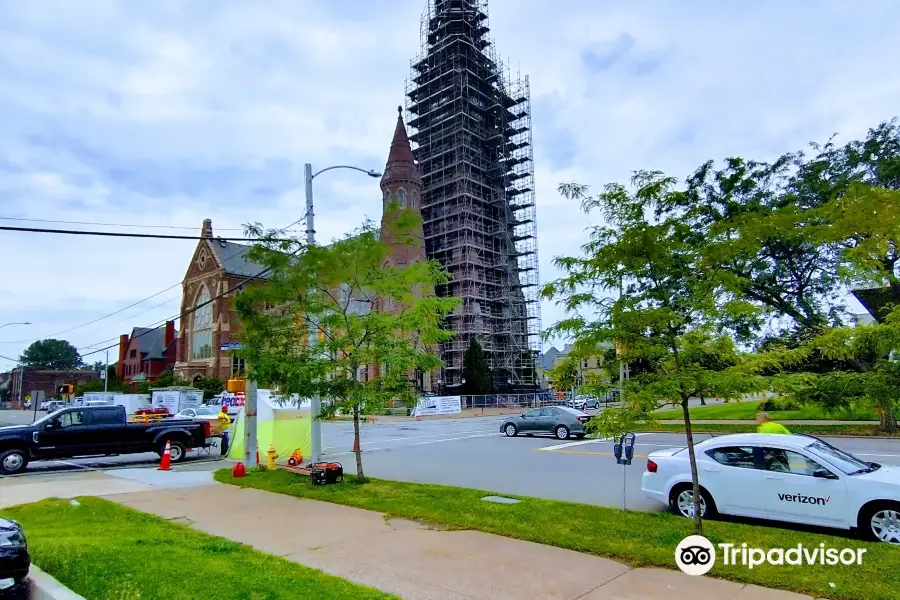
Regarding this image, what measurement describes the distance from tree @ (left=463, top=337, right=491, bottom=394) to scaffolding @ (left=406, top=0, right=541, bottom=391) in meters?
3.40

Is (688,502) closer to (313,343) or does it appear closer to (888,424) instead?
(313,343)

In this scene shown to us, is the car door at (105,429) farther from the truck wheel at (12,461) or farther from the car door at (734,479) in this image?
the car door at (734,479)

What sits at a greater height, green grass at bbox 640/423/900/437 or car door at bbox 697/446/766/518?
car door at bbox 697/446/766/518

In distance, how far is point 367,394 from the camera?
40.3 ft

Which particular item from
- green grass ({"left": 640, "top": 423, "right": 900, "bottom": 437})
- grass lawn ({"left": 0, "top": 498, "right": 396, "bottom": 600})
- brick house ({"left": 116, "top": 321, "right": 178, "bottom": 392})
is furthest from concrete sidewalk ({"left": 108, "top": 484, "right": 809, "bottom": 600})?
brick house ({"left": 116, "top": 321, "right": 178, "bottom": 392})

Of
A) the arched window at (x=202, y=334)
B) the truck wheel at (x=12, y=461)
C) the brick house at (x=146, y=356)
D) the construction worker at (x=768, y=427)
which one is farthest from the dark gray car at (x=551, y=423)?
the brick house at (x=146, y=356)

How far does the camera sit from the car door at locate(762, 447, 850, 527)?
25.3 ft

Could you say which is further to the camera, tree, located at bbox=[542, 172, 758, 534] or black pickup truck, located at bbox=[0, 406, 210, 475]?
black pickup truck, located at bbox=[0, 406, 210, 475]

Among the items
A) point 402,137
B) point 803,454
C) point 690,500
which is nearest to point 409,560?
point 690,500

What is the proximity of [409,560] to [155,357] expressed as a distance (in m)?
81.4

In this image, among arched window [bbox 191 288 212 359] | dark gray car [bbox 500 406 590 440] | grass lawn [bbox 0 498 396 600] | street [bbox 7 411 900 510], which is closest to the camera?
grass lawn [bbox 0 498 396 600]

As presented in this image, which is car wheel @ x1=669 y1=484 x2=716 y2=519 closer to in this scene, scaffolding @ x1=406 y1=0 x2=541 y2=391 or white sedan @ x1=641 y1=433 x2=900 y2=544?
white sedan @ x1=641 y1=433 x2=900 y2=544

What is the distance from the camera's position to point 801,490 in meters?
7.98

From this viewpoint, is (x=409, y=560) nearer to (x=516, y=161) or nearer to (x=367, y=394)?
(x=367, y=394)
